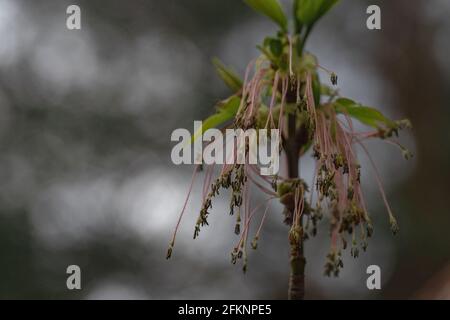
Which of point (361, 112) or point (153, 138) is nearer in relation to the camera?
point (361, 112)

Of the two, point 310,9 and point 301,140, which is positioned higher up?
point 310,9

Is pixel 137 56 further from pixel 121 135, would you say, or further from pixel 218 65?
pixel 218 65

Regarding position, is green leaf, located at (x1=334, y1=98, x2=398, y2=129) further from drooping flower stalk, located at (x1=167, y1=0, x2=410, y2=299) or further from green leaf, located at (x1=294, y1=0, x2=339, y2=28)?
green leaf, located at (x1=294, y1=0, x2=339, y2=28)

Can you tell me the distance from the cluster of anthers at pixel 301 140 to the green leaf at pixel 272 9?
2 centimetres

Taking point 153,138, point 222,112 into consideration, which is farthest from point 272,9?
point 153,138

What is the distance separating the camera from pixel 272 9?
97 centimetres

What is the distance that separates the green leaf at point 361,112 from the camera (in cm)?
98

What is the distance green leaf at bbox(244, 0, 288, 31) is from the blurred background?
258cm

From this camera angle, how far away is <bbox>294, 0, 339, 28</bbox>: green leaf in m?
0.96

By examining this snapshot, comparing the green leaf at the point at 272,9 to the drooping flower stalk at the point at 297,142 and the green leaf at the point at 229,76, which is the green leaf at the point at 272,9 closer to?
the drooping flower stalk at the point at 297,142

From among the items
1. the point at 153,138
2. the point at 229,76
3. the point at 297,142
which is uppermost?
the point at 153,138

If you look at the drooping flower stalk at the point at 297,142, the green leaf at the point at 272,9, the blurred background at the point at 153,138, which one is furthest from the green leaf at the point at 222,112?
the blurred background at the point at 153,138

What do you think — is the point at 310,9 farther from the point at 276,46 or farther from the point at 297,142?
the point at 297,142

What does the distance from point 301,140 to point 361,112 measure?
0.12 meters
